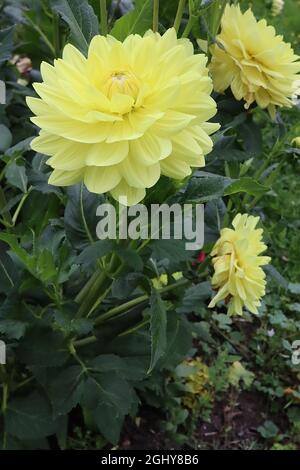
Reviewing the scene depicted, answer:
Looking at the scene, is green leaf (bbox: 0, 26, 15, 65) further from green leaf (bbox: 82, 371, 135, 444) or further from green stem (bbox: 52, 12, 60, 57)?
green leaf (bbox: 82, 371, 135, 444)

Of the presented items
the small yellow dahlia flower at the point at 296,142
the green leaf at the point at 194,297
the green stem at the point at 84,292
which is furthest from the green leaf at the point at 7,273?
the small yellow dahlia flower at the point at 296,142

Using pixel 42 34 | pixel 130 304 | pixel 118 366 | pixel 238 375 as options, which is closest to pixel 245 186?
pixel 130 304

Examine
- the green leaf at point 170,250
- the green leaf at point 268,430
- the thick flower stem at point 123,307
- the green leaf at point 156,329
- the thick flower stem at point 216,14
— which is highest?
the thick flower stem at point 216,14

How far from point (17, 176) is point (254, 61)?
50 centimetres

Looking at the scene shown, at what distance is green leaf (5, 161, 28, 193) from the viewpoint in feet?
3.85

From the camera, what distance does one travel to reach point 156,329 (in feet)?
3.22

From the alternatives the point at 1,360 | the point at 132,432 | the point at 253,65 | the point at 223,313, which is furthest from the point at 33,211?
the point at 223,313

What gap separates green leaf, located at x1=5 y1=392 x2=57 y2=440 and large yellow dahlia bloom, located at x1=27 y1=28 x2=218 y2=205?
2.54ft

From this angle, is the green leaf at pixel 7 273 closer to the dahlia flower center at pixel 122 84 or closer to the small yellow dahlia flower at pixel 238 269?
the small yellow dahlia flower at pixel 238 269

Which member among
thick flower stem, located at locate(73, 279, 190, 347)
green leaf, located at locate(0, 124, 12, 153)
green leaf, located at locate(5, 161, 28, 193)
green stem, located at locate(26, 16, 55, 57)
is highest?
green stem, located at locate(26, 16, 55, 57)

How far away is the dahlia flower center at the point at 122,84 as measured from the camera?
30.0 inches

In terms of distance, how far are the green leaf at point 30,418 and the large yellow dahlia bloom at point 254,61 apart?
2.65ft

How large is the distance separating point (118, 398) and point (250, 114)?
687 mm

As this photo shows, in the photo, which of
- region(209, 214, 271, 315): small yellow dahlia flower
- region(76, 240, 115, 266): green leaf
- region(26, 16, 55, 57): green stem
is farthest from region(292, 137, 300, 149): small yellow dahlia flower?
region(26, 16, 55, 57): green stem
